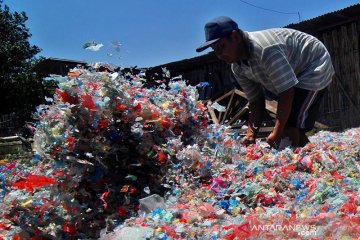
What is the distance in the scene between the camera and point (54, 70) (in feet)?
36.2

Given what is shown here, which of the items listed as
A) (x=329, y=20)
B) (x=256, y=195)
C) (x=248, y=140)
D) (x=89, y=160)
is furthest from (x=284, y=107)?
(x=329, y=20)

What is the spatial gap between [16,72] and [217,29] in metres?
17.5

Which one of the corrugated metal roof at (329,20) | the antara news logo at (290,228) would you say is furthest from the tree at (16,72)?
the antara news logo at (290,228)

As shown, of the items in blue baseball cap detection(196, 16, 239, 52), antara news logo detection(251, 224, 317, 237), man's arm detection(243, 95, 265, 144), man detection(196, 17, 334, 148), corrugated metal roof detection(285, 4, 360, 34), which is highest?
corrugated metal roof detection(285, 4, 360, 34)

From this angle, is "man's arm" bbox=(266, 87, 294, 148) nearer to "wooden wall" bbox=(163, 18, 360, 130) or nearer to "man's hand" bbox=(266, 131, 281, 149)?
"man's hand" bbox=(266, 131, 281, 149)

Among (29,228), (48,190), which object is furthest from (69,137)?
(29,228)

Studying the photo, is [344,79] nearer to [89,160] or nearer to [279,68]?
[279,68]

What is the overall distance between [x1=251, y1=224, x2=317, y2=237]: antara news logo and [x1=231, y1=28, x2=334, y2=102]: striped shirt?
1.47 m

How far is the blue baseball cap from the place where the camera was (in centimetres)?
275

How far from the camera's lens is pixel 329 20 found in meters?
8.23

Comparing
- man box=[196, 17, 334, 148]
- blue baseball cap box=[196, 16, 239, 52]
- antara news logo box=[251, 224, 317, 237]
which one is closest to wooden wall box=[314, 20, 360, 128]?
man box=[196, 17, 334, 148]

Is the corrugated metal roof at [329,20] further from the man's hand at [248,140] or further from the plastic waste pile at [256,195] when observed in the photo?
the plastic waste pile at [256,195]

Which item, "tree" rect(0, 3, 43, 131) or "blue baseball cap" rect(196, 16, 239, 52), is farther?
"tree" rect(0, 3, 43, 131)

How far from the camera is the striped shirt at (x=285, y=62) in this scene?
9.23ft
